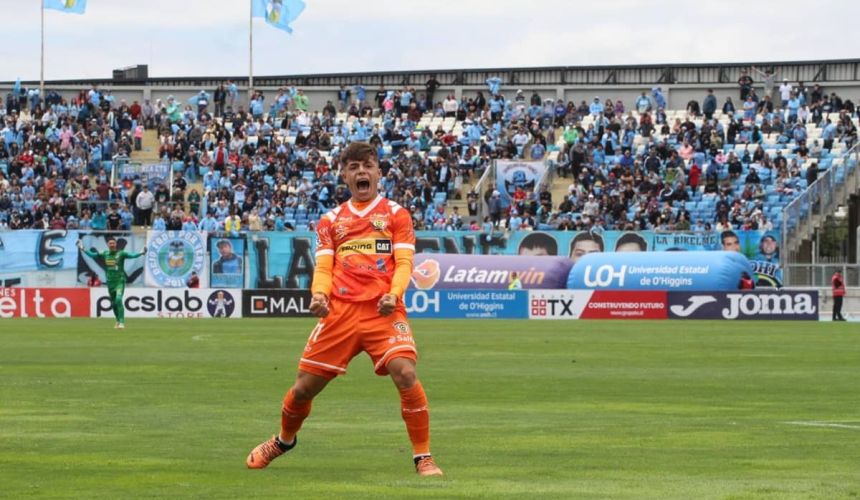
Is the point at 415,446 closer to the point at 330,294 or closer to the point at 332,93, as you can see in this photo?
the point at 330,294

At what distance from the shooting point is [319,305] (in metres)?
11.2

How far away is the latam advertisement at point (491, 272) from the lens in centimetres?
5194

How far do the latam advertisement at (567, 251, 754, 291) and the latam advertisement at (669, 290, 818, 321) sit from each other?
16.3 inches

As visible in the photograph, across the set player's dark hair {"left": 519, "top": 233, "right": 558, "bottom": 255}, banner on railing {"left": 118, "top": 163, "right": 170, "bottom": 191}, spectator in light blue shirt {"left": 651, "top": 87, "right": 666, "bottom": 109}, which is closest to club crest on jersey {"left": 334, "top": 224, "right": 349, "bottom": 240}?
player's dark hair {"left": 519, "top": 233, "right": 558, "bottom": 255}

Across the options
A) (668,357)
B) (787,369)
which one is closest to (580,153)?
(668,357)

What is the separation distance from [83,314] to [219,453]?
39348 mm

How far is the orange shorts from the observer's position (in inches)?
446

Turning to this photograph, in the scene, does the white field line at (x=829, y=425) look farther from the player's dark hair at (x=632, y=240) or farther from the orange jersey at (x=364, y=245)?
the player's dark hair at (x=632, y=240)

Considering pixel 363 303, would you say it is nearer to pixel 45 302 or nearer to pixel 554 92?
pixel 45 302

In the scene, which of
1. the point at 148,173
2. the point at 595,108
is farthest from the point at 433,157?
the point at 148,173

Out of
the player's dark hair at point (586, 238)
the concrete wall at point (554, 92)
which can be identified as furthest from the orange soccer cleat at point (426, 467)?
the concrete wall at point (554, 92)

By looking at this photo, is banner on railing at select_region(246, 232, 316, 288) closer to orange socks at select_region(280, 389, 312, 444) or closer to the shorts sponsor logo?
orange socks at select_region(280, 389, 312, 444)

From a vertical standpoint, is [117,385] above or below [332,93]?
below

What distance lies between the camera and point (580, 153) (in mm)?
58406
